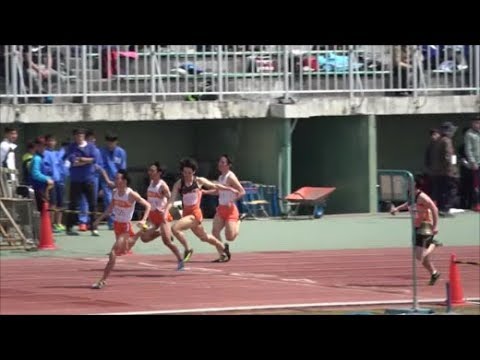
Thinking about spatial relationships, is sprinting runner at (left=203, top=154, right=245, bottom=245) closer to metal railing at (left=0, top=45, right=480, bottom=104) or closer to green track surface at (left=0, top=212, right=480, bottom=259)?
green track surface at (left=0, top=212, right=480, bottom=259)

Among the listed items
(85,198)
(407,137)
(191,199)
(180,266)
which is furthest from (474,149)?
(180,266)

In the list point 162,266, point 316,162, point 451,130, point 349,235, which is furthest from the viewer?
point 316,162

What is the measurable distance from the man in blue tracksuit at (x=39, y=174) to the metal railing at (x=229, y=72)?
1.97m

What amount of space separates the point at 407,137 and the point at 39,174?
10.2 m

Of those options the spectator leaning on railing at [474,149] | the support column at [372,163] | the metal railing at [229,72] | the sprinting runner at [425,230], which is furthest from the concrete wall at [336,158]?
the sprinting runner at [425,230]

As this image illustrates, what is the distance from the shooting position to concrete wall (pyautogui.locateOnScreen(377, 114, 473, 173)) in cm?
2967

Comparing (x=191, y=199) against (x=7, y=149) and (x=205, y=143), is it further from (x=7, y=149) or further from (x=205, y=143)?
(x=205, y=143)

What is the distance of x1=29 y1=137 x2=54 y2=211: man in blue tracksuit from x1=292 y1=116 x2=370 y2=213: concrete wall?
288 inches

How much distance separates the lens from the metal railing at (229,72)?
24797 millimetres
